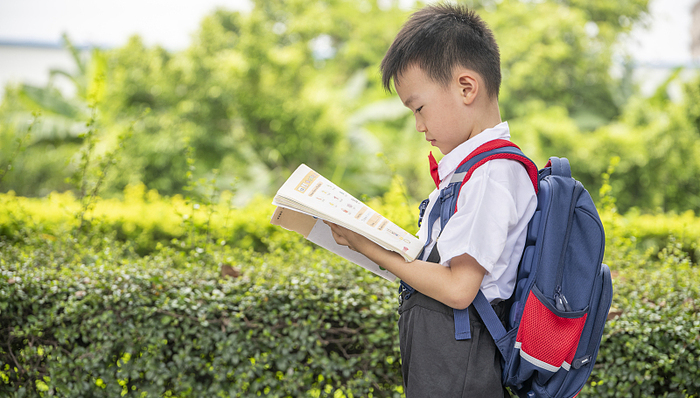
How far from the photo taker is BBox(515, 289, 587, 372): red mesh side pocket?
1.04 m

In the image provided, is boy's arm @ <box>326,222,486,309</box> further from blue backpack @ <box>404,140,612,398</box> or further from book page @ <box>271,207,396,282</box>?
book page @ <box>271,207,396,282</box>

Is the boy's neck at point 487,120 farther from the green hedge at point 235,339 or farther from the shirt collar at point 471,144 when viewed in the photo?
the green hedge at point 235,339

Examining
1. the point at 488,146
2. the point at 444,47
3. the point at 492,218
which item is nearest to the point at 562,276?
the point at 492,218

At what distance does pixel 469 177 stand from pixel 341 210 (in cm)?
29

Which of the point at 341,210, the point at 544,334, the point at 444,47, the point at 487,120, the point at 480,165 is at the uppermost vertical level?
the point at 444,47

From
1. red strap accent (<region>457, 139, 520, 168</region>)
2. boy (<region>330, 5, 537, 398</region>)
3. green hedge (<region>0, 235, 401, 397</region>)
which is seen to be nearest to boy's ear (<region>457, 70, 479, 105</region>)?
boy (<region>330, 5, 537, 398</region>)

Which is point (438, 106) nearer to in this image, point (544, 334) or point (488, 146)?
point (488, 146)

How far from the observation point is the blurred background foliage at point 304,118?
10273 mm

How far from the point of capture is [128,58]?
11.9 metres

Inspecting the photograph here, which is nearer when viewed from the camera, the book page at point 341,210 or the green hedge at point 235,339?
the book page at point 341,210

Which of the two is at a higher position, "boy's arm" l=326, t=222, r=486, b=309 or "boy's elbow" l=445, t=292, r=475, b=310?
"boy's arm" l=326, t=222, r=486, b=309

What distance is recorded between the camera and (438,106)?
1.14 m

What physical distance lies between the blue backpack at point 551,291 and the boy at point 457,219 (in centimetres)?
3

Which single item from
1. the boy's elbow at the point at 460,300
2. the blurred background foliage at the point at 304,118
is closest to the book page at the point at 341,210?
the boy's elbow at the point at 460,300
